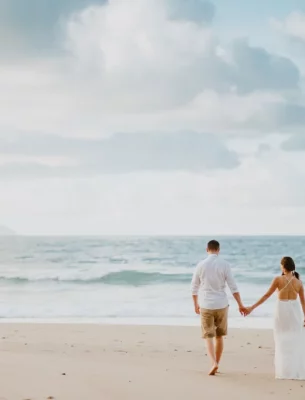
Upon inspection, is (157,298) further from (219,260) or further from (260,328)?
(219,260)

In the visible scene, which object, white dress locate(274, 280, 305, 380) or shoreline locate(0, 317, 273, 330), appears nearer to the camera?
white dress locate(274, 280, 305, 380)

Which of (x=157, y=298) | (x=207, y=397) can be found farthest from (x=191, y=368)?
(x=157, y=298)

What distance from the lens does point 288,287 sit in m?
7.98

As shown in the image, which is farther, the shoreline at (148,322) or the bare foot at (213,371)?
the shoreline at (148,322)

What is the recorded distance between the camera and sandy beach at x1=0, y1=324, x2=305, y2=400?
715 centimetres

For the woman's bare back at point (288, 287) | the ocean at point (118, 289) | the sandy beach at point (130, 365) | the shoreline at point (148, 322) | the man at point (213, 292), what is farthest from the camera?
the ocean at point (118, 289)

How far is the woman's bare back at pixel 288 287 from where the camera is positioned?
26.1ft

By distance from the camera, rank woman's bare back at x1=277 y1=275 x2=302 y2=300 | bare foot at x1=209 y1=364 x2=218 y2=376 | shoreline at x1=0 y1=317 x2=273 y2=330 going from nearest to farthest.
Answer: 1. woman's bare back at x1=277 y1=275 x2=302 y2=300
2. bare foot at x1=209 y1=364 x2=218 y2=376
3. shoreline at x1=0 y1=317 x2=273 y2=330

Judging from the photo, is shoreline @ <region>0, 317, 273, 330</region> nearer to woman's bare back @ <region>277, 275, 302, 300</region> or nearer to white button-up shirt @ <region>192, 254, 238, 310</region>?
white button-up shirt @ <region>192, 254, 238, 310</region>

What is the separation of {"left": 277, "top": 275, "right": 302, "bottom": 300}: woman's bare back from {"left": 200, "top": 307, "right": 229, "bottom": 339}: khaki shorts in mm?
753

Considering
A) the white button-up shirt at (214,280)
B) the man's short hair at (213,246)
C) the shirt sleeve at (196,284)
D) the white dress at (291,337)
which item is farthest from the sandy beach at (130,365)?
the man's short hair at (213,246)

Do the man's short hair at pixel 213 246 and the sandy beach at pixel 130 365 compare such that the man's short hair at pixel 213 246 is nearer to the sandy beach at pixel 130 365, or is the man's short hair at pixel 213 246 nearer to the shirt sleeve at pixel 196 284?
the shirt sleeve at pixel 196 284

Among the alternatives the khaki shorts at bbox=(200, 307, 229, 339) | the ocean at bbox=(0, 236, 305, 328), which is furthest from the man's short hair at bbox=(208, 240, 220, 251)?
the ocean at bbox=(0, 236, 305, 328)

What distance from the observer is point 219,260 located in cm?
823
